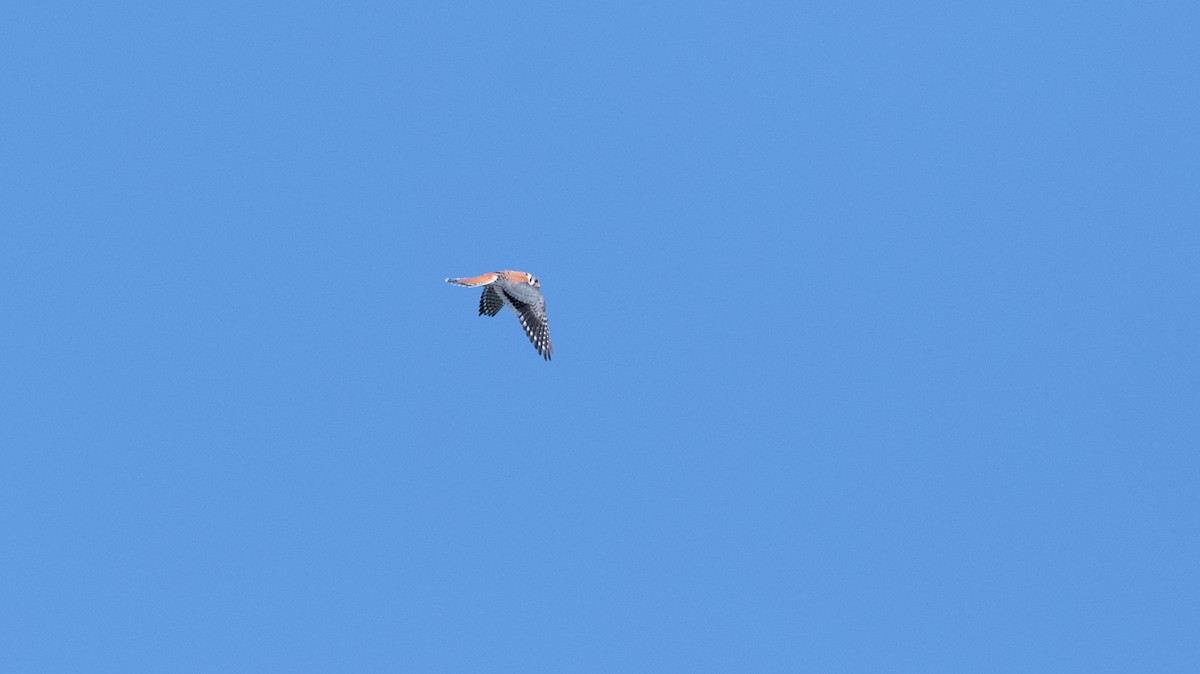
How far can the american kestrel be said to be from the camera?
7262 cm

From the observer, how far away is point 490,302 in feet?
241

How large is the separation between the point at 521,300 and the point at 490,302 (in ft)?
3.82

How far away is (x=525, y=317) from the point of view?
7338cm

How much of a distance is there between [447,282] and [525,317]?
317 cm

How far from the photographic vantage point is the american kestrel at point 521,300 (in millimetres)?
72625

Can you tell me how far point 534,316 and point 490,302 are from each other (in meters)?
1.54

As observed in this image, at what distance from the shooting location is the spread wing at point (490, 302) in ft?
240

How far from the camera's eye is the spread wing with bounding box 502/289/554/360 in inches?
2874

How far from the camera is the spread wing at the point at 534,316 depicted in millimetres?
73000

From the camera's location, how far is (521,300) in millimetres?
72938

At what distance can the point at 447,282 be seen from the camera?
7175 cm

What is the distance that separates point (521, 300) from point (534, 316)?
801mm

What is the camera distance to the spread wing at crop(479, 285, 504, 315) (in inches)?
2884
